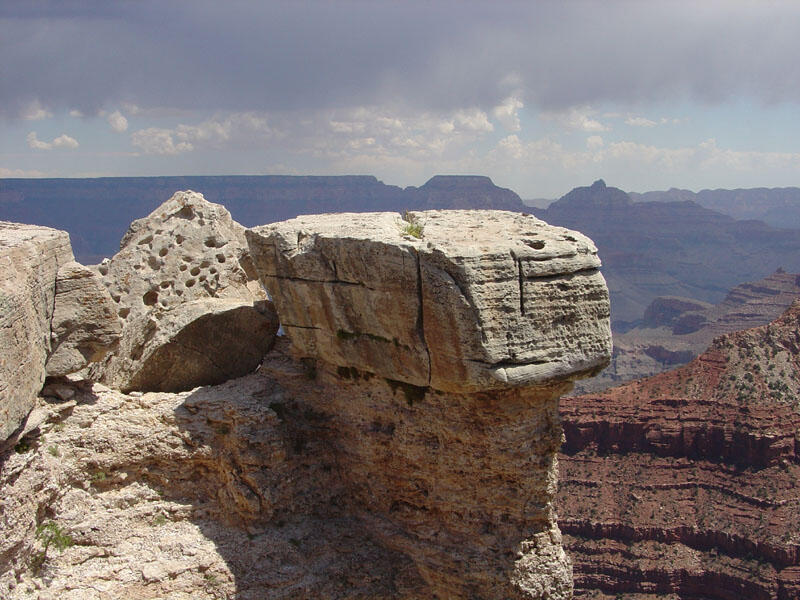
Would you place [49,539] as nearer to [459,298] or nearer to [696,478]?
[459,298]

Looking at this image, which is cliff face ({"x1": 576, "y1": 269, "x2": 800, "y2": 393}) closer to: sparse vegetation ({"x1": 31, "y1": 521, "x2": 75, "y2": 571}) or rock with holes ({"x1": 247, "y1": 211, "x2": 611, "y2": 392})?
rock with holes ({"x1": 247, "y1": 211, "x2": 611, "y2": 392})

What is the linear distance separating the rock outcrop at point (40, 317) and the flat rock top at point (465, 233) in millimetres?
3206

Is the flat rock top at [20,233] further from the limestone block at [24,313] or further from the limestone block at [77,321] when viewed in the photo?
the limestone block at [77,321]

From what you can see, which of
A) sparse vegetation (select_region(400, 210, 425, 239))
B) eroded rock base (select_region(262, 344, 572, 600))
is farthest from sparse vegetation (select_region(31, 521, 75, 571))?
sparse vegetation (select_region(400, 210, 425, 239))

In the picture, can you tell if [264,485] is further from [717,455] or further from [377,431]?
[717,455]

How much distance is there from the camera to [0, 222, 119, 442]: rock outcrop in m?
10.3

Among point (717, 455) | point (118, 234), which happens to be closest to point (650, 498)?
point (717, 455)

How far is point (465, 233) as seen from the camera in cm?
1172

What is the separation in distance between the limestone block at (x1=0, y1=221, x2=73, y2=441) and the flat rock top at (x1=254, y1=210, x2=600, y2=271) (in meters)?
3.56

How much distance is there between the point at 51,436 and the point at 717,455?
6258 cm

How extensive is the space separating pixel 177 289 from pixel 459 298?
7924mm

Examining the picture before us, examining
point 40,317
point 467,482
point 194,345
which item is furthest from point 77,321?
point 467,482

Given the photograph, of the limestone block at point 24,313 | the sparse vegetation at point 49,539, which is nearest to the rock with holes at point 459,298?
the limestone block at point 24,313

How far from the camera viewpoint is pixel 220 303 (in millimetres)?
15508
